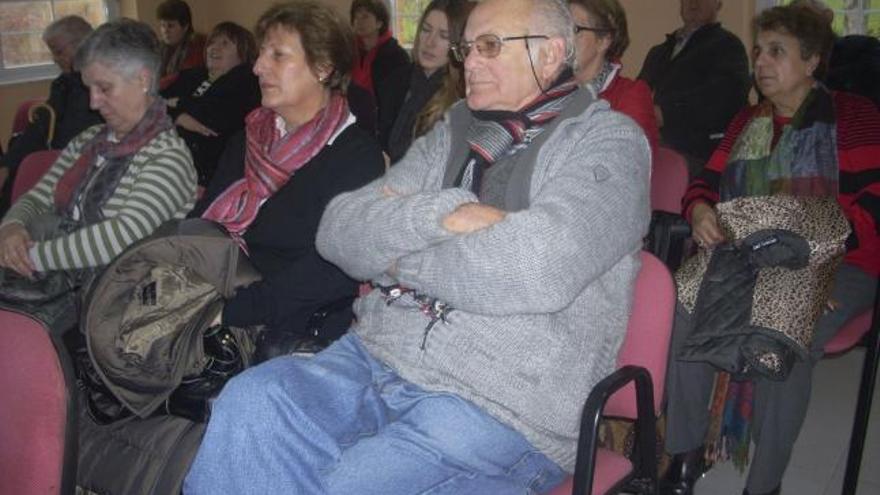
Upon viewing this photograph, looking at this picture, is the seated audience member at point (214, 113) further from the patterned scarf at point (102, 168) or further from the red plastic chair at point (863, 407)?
the red plastic chair at point (863, 407)

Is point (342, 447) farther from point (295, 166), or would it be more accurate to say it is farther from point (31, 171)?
point (31, 171)

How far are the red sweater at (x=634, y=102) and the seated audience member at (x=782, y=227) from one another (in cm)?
23

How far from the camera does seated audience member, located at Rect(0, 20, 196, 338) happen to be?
92.7 inches

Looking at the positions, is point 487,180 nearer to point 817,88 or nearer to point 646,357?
point 646,357

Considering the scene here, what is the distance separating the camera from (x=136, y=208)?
234cm

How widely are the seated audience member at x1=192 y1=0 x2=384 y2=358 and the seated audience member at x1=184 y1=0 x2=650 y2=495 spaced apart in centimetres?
34

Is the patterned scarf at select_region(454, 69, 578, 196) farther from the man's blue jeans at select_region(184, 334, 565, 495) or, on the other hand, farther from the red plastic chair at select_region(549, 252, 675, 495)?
the man's blue jeans at select_region(184, 334, 565, 495)

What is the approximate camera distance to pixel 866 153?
2.45 m

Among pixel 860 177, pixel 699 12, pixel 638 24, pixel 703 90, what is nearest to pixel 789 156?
pixel 860 177

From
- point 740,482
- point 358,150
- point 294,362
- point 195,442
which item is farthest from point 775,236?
point 195,442

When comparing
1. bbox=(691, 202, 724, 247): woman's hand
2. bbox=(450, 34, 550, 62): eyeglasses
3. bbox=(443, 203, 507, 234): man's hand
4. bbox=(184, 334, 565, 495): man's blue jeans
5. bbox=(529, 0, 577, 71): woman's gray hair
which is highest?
bbox=(529, 0, 577, 71): woman's gray hair

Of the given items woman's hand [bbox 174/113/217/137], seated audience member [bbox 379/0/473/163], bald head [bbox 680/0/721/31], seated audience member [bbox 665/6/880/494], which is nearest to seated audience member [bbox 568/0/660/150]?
seated audience member [bbox 665/6/880/494]

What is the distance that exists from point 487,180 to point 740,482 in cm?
146

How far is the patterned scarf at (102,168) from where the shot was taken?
2465mm
